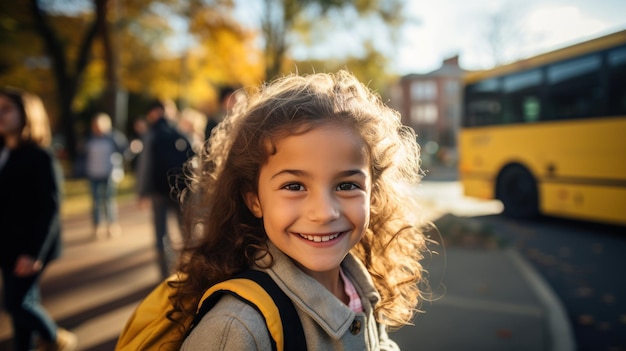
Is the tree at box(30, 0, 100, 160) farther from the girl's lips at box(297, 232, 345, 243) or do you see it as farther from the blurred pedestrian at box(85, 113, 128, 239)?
the girl's lips at box(297, 232, 345, 243)

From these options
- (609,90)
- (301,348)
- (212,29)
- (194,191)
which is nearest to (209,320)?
(301,348)

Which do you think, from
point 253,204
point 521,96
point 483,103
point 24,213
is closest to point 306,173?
point 253,204

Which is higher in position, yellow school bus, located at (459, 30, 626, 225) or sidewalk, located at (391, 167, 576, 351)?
yellow school bus, located at (459, 30, 626, 225)

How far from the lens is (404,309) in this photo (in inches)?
67.8

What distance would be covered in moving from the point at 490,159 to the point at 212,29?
44.3 ft

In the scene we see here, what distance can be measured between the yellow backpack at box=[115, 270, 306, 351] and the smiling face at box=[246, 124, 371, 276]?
157mm

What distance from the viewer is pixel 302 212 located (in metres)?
1.31

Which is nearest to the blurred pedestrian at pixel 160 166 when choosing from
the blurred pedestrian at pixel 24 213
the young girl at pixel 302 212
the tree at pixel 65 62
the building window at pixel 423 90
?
the blurred pedestrian at pixel 24 213

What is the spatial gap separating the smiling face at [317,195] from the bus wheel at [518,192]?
814cm

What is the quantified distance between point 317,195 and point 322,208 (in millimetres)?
Result: 41

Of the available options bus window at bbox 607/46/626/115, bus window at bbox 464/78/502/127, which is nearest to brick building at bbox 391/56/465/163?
bus window at bbox 464/78/502/127

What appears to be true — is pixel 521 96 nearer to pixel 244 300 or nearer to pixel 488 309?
pixel 488 309

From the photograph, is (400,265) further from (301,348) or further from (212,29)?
(212,29)

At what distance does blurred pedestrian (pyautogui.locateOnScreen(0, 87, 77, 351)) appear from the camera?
2.83 m
